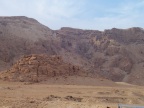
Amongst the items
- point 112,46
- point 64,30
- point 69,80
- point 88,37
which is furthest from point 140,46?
point 69,80

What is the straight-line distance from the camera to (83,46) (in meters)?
65.7

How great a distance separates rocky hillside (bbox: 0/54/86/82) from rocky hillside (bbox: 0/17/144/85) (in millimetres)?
13738

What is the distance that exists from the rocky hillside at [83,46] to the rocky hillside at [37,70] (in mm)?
13738

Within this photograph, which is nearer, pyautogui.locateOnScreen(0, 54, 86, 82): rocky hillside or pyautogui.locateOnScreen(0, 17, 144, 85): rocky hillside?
pyautogui.locateOnScreen(0, 54, 86, 82): rocky hillside

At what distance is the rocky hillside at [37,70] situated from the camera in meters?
28.7

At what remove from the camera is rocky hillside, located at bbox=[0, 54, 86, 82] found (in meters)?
28.7

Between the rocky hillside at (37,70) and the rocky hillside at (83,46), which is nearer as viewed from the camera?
the rocky hillside at (37,70)

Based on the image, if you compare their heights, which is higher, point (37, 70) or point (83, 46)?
point (83, 46)

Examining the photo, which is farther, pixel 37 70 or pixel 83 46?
pixel 83 46

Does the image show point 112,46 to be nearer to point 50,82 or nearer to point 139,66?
point 139,66

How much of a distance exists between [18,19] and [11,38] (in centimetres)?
1197

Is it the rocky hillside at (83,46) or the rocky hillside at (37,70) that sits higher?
the rocky hillside at (83,46)

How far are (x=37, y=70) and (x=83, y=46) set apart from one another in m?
36.4

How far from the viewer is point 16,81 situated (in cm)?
2784
